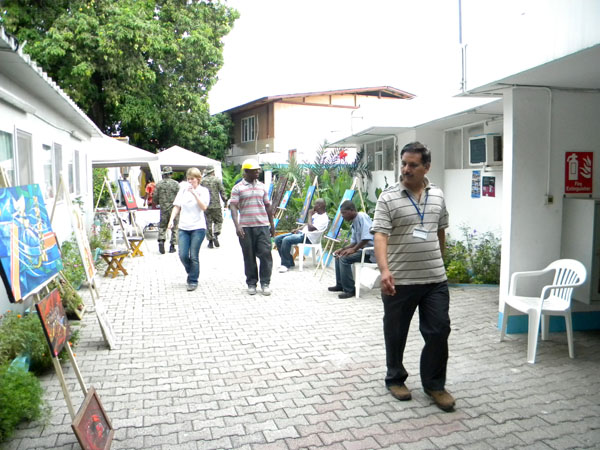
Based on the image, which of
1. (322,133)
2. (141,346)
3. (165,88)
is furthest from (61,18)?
(141,346)

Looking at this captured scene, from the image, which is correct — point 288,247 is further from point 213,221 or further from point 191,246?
point 213,221

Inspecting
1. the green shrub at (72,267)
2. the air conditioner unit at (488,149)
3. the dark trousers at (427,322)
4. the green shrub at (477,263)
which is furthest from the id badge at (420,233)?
the green shrub at (72,267)

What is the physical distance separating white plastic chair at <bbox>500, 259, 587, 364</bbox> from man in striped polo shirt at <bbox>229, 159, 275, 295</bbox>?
3355 millimetres

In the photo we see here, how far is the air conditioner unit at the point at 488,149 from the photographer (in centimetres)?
777

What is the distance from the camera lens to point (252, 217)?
7.46 meters

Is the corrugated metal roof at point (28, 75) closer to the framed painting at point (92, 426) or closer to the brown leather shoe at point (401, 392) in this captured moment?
the framed painting at point (92, 426)

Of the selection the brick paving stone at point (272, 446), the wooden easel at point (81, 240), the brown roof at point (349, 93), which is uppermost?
the brown roof at point (349, 93)

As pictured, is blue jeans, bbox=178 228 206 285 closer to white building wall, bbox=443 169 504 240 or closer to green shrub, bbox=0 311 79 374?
green shrub, bbox=0 311 79 374

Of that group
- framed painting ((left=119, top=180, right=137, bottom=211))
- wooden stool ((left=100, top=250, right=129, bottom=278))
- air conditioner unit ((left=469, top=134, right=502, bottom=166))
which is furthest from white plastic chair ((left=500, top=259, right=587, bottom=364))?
framed painting ((left=119, top=180, right=137, bottom=211))

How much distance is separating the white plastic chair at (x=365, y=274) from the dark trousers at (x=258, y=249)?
124 cm

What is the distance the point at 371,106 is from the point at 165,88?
12.3 metres

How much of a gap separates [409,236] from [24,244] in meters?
2.58

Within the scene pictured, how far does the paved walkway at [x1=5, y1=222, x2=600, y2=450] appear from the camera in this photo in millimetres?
3438

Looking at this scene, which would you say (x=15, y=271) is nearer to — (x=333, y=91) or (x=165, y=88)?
(x=165, y=88)
